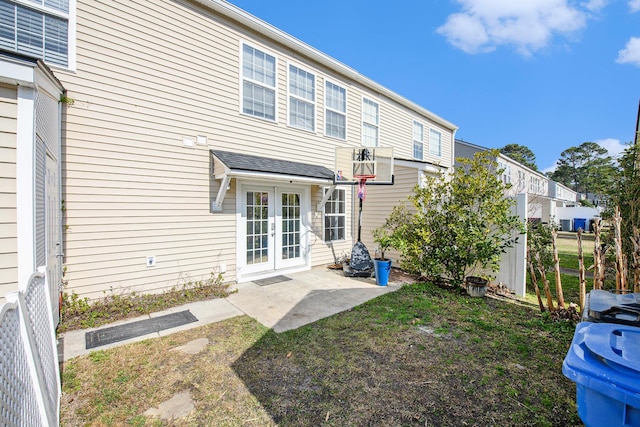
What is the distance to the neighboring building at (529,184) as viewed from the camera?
1711 cm

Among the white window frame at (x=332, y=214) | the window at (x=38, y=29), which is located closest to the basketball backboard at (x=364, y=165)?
the white window frame at (x=332, y=214)

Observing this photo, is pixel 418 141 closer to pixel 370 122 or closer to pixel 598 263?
pixel 370 122

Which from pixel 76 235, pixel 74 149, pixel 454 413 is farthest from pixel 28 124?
pixel 454 413

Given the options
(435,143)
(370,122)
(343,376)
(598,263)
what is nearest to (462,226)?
(598,263)

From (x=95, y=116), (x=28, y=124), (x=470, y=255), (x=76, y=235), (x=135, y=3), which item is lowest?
(x=470, y=255)

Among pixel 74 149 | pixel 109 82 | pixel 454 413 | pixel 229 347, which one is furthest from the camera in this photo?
pixel 109 82

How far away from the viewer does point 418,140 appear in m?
11.5

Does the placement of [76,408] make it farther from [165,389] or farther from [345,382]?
[345,382]

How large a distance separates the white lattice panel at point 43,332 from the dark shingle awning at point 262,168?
334cm

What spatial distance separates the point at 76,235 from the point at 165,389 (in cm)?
311

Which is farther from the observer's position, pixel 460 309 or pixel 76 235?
pixel 460 309

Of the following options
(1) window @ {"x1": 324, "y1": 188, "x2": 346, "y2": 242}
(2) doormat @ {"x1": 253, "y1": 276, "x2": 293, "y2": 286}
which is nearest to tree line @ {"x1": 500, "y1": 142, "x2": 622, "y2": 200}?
(1) window @ {"x1": 324, "y1": 188, "x2": 346, "y2": 242}

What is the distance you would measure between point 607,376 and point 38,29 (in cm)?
700

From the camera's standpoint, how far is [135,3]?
191 inches
